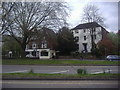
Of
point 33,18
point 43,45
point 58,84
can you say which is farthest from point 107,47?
point 58,84

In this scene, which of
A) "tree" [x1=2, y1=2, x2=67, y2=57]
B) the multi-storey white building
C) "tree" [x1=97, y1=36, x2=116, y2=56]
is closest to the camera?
"tree" [x1=2, y1=2, x2=67, y2=57]

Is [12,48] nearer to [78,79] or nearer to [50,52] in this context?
[50,52]

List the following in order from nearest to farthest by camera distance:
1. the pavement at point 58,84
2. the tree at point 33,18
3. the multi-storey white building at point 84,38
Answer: the pavement at point 58,84 < the tree at point 33,18 < the multi-storey white building at point 84,38

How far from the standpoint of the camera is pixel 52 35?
87.5ft

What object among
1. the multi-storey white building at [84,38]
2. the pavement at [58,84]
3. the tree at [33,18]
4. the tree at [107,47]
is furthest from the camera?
the multi-storey white building at [84,38]

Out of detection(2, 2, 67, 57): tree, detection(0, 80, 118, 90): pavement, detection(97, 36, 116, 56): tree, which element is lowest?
detection(0, 80, 118, 90): pavement

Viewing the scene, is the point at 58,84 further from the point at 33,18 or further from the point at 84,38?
the point at 84,38

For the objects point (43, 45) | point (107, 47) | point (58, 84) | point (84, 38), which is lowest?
point (58, 84)

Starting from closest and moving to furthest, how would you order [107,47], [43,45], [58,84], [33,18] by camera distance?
[58,84]
[33,18]
[107,47]
[43,45]

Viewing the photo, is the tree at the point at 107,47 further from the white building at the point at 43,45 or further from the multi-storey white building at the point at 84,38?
the white building at the point at 43,45

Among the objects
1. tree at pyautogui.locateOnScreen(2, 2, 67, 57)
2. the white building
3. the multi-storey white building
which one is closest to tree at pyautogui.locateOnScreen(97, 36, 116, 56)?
the multi-storey white building

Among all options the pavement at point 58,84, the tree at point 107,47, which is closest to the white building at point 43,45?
the tree at point 107,47

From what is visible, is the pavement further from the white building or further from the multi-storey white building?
the multi-storey white building

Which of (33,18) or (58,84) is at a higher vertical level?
(33,18)
